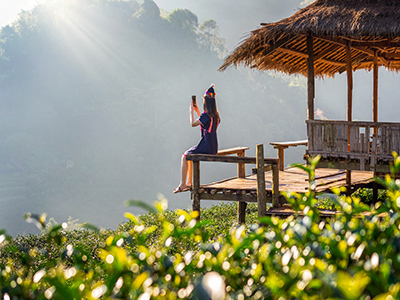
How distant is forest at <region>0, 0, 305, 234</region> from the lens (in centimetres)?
5647

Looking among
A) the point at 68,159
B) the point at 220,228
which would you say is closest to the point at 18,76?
the point at 68,159

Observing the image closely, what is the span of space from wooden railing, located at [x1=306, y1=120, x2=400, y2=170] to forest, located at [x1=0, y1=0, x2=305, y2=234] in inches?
1877

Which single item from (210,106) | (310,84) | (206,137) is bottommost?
(206,137)

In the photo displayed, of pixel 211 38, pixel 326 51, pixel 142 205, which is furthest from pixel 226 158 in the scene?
pixel 211 38

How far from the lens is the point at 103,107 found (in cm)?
6056

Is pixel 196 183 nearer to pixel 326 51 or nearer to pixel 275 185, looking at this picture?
pixel 275 185

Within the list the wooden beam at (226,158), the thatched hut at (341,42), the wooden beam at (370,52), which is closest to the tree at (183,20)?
the wooden beam at (370,52)

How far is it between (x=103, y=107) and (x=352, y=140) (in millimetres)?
55280

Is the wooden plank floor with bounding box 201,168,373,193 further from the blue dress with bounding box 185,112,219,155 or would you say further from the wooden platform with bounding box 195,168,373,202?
the blue dress with bounding box 185,112,219,155

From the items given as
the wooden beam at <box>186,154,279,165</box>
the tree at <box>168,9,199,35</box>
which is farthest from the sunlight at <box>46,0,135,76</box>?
the wooden beam at <box>186,154,279,165</box>

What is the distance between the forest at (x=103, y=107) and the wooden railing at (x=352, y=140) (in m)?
47.7

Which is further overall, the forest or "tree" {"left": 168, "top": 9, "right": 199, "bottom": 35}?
"tree" {"left": 168, "top": 9, "right": 199, "bottom": 35}

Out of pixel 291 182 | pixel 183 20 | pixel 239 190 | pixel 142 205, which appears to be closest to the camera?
pixel 142 205

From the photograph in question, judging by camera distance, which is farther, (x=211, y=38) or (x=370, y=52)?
(x=211, y=38)
